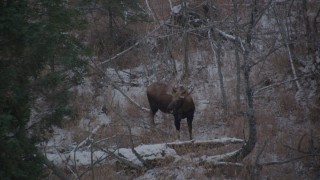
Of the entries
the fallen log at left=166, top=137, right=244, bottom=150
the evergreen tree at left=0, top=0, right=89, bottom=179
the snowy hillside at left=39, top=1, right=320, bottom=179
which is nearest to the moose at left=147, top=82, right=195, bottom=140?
the snowy hillside at left=39, top=1, right=320, bottom=179

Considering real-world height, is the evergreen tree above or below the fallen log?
above

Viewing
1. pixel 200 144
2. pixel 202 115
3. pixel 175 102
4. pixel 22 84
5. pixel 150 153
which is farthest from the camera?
pixel 202 115

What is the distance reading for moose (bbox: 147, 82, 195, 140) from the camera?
449 inches

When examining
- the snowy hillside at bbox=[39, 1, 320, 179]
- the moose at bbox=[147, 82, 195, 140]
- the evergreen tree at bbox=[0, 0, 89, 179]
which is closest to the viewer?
the evergreen tree at bbox=[0, 0, 89, 179]

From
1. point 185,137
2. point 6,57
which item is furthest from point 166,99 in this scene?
point 6,57

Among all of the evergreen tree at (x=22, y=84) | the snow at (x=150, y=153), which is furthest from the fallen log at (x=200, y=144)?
the evergreen tree at (x=22, y=84)

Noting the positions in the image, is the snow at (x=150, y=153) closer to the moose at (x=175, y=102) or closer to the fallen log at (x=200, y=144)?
the fallen log at (x=200, y=144)

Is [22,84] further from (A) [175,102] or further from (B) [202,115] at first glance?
(B) [202,115]

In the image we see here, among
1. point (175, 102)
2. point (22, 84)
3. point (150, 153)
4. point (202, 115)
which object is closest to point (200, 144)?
point (150, 153)

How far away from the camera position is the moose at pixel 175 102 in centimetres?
1141

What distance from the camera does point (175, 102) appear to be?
1141 cm

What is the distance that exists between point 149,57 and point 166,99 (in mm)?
3618

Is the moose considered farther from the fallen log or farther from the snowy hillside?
the fallen log

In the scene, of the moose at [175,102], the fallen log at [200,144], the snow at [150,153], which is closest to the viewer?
the snow at [150,153]
